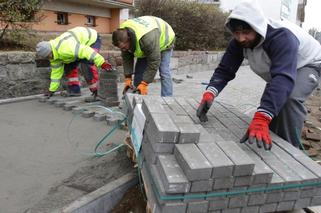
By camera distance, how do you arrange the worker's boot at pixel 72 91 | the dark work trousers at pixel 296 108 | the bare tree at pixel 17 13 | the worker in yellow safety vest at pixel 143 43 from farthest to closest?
the worker's boot at pixel 72 91 < the bare tree at pixel 17 13 < the worker in yellow safety vest at pixel 143 43 < the dark work trousers at pixel 296 108

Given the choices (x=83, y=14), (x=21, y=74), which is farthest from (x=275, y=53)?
(x=83, y=14)

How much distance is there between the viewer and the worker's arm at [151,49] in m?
4.23

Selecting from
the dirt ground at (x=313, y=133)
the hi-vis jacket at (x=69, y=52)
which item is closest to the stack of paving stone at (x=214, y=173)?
the dirt ground at (x=313, y=133)

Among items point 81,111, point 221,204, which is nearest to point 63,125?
point 81,111

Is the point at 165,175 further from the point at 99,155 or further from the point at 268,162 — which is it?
the point at 99,155

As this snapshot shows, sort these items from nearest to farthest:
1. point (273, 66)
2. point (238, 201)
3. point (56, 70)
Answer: point (238, 201), point (273, 66), point (56, 70)

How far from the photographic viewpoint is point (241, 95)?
793 cm

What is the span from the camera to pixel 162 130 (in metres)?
2.00

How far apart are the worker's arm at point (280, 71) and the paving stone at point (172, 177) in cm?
90

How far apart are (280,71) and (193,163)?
3.87 feet

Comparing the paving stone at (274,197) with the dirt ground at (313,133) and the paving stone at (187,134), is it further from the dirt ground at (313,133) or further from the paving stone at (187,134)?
the dirt ground at (313,133)

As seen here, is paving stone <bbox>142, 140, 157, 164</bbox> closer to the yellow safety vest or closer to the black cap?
the black cap

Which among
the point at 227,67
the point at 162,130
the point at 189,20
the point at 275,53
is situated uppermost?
the point at 189,20

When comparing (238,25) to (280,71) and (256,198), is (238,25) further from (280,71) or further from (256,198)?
(256,198)
